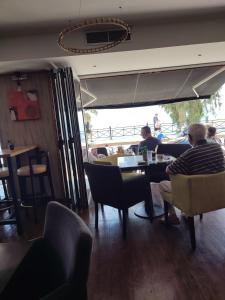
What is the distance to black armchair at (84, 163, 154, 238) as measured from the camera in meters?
2.79

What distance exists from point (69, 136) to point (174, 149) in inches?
66.7

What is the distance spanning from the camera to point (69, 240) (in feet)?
3.35

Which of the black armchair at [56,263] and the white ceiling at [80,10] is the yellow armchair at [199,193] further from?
the white ceiling at [80,10]

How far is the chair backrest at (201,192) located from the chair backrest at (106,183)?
654 mm

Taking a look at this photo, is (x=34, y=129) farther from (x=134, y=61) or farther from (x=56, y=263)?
(x=56, y=263)

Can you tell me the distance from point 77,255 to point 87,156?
377 centimetres

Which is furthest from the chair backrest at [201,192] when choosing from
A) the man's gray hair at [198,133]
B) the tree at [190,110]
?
the tree at [190,110]

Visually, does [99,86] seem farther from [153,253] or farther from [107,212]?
[153,253]

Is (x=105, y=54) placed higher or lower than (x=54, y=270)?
higher

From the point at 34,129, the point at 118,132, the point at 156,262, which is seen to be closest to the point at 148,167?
the point at 156,262

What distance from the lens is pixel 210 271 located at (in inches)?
83.1

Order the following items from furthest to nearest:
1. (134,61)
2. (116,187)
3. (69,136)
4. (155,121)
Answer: (155,121)
(134,61)
(69,136)
(116,187)

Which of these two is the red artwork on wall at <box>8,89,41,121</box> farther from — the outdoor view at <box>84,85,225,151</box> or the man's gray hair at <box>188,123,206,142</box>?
the outdoor view at <box>84,85,225,151</box>

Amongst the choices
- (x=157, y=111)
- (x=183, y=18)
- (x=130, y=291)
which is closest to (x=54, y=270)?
(x=130, y=291)
